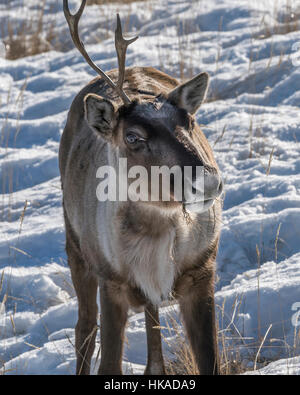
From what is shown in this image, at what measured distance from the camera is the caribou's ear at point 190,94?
368cm

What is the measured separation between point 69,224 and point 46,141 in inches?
128

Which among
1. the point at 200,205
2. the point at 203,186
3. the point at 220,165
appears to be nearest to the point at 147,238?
the point at 200,205

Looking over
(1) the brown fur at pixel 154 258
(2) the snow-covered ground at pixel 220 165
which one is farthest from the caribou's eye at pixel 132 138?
(2) the snow-covered ground at pixel 220 165

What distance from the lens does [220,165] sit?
6375 millimetres

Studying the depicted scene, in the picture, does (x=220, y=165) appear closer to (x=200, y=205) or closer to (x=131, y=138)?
(x=131, y=138)

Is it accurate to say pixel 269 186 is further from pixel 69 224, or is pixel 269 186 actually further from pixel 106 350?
pixel 106 350

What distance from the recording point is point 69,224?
4816 millimetres

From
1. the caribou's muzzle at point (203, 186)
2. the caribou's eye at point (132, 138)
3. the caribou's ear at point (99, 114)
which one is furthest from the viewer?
the caribou's ear at point (99, 114)

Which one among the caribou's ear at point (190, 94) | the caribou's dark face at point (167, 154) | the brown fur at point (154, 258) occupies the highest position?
the caribou's ear at point (190, 94)

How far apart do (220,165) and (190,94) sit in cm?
266

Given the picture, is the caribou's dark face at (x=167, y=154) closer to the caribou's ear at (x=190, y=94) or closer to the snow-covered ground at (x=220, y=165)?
the caribou's ear at (x=190, y=94)

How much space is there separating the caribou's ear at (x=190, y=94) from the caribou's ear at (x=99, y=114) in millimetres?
341

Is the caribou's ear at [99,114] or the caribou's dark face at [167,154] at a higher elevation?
the caribou's ear at [99,114]
